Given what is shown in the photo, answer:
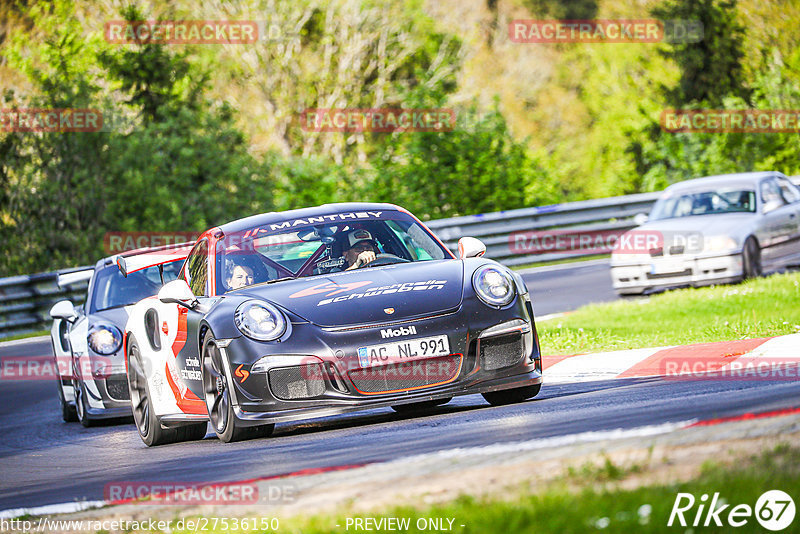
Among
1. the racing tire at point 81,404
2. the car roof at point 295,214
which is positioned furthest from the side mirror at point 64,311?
the car roof at point 295,214

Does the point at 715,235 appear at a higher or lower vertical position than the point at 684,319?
higher

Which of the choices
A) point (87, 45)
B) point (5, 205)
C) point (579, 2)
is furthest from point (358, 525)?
point (579, 2)

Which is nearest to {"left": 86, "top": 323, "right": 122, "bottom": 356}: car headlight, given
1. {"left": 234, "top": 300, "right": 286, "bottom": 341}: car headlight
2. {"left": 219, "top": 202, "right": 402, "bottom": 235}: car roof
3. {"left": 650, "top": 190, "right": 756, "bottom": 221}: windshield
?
{"left": 219, "top": 202, "right": 402, "bottom": 235}: car roof

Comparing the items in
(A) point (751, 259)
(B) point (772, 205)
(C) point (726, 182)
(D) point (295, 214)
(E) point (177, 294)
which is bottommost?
(A) point (751, 259)

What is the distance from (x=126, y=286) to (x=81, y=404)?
1191 mm

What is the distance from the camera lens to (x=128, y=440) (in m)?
9.42

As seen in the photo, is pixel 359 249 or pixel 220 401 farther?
pixel 359 249

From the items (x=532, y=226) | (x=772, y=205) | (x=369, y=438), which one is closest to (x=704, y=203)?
(x=772, y=205)

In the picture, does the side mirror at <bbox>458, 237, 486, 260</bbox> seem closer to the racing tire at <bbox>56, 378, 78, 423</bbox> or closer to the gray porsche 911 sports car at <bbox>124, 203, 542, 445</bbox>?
the gray porsche 911 sports car at <bbox>124, 203, 542, 445</bbox>

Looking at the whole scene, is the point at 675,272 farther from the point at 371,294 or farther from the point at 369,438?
the point at 369,438

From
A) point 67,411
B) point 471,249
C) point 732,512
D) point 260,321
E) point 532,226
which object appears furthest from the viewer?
point 532,226

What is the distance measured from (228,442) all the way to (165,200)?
1779cm

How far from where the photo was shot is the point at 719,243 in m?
15.0

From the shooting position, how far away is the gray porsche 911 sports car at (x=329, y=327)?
7023 millimetres
